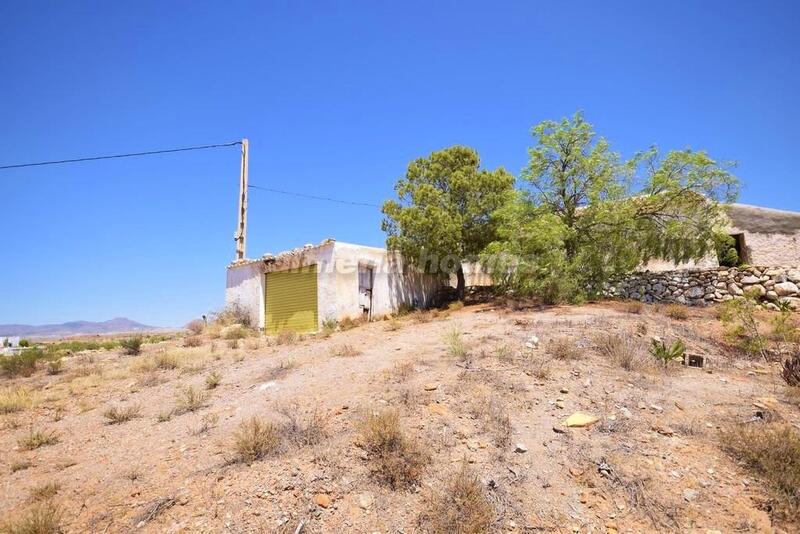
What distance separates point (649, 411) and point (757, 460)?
1.18 m

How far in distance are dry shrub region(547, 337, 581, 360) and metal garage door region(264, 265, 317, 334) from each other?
29.8ft

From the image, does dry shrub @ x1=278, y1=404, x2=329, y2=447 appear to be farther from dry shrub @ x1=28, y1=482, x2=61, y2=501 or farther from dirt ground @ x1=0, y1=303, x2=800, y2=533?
dry shrub @ x1=28, y1=482, x2=61, y2=501

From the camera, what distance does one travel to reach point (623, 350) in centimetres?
689

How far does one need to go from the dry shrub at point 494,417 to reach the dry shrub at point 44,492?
442cm

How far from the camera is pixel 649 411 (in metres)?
5.02

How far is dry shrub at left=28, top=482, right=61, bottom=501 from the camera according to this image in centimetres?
420

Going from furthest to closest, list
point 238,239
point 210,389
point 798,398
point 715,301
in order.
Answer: point 238,239 → point 715,301 → point 210,389 → point 798,398

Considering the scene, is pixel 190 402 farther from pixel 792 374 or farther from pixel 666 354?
pixel 792 374

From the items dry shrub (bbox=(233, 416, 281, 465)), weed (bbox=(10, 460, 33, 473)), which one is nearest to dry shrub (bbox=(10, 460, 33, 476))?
weed (bbox=(10, 460, 33, 473))

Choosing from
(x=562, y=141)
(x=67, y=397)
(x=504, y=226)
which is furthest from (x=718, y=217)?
(x=67, y=397)

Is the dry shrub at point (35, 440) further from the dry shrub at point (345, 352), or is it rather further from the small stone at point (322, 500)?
the dry shrub at point (345, 352)

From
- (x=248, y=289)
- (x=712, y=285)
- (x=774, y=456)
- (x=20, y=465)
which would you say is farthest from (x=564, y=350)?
(x=248, y=289)

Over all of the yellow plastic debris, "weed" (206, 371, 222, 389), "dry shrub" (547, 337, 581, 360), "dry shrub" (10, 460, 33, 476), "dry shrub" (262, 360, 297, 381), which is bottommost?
"dry shrub" (10, 460, 33, 476)

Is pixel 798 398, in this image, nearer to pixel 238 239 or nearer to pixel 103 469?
pixel 103 469
